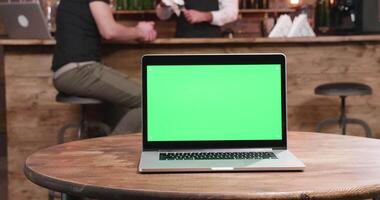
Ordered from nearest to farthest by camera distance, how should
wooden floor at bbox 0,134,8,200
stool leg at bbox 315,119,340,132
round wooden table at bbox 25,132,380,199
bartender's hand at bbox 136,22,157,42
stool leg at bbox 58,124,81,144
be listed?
round wooden table at bbox 25,132,380,199, bartender's hand at bbox 136,22,157,42, stool leg at bbox 58,124,81,144, stool leg at bbox 315,119,340,132, wooden floor at bbox 0,134,8,200

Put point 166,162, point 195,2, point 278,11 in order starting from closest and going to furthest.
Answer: point 166,162 < point 195,2 < point 278,11

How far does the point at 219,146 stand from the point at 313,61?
2315 millimetres

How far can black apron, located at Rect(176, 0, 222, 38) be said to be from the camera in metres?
4.08

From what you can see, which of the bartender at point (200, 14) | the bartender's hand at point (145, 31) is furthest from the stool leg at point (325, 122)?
the bartender's hand at point (145, 31)

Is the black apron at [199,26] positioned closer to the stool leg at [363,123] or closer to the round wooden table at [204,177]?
the stool leg at [363,123]

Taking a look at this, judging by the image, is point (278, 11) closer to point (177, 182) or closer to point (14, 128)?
point (14, 128)

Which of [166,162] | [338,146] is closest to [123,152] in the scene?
[166,162]

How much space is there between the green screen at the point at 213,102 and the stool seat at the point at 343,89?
198cm

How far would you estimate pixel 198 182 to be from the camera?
132 centimetres

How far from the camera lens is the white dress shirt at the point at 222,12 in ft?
13.3

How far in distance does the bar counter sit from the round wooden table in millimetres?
2024

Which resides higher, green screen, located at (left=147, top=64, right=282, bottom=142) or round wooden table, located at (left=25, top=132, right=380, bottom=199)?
green screen, located at (left=147, top=64, right=282, bottom=142)

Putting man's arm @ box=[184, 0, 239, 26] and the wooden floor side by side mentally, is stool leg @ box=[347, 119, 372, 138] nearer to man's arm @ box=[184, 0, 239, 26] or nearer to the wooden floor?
man's arm @ box=[184, 0, 239, 26]

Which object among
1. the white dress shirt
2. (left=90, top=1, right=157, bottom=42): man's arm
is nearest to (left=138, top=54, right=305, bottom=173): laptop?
(left=90, top=1, right=157, bottom=42): man's arm
